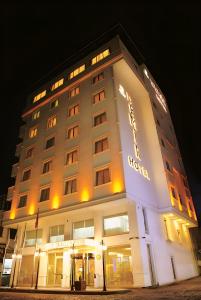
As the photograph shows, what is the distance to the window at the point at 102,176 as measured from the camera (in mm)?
22531

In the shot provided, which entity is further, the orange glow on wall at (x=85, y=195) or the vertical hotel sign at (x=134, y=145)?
the vertical hotel sign at (x=134, y=145)

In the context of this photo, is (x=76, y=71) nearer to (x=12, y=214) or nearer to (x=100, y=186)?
(x=100, y=186)

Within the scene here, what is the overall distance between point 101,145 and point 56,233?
1078 cm

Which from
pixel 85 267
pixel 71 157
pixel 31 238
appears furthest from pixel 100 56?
pixel 85 267

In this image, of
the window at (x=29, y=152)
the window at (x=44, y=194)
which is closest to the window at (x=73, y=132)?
the window at (x=44, y=194)

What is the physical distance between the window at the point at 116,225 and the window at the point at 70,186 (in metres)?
4.81

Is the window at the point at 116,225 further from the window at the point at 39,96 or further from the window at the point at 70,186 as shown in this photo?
the window at the point at 39,96

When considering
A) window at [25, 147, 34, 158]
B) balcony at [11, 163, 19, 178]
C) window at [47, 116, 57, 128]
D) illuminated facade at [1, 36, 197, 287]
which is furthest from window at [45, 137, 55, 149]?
balcony at [11, 163, 19, 178]

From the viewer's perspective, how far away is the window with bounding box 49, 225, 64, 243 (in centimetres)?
2478

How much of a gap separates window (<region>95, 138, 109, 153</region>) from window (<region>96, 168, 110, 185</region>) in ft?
8.10

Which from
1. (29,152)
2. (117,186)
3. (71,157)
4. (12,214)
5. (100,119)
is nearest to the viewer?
(117,186)

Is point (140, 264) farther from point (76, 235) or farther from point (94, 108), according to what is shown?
point (94, 108)

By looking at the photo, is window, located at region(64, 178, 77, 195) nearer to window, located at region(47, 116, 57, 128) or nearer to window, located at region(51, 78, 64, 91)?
window, located at region(47, 116, 57, 128)

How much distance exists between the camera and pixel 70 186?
2517 centimetres
